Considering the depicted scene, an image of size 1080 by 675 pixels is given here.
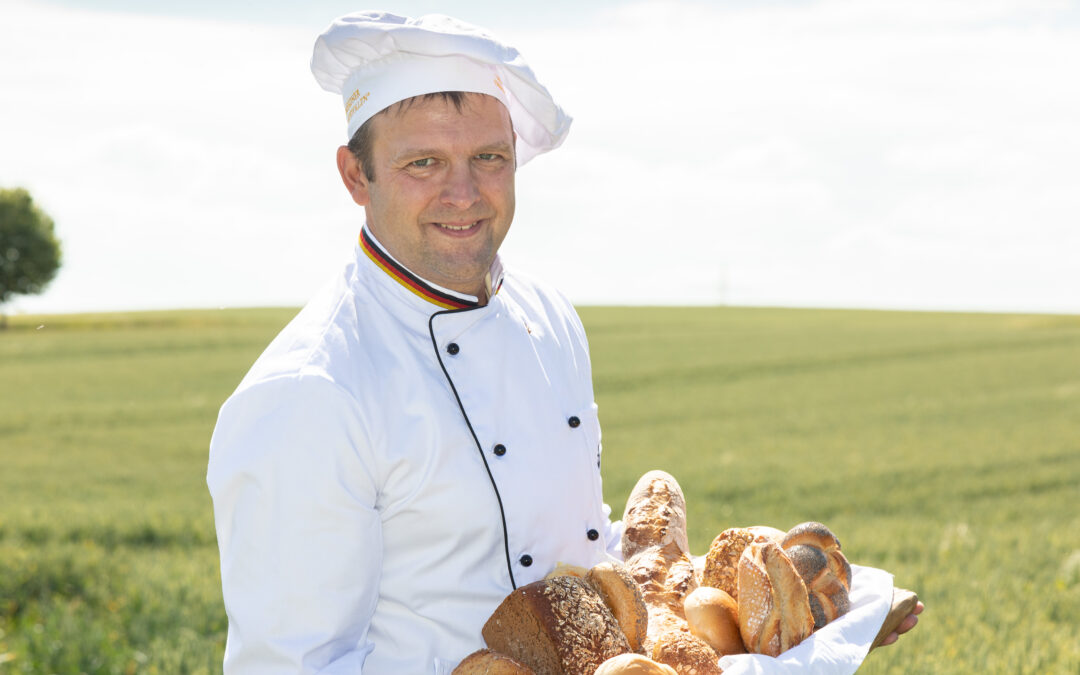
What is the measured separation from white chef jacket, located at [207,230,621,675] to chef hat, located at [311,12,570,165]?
43 centimetres

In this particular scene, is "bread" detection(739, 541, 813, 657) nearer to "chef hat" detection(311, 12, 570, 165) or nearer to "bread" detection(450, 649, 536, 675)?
"bread" detection(450, 649, 536, 675)

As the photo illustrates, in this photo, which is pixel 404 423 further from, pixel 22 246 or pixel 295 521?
pixel 22 246

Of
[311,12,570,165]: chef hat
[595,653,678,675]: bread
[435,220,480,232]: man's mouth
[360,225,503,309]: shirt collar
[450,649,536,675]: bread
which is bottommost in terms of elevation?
[450,649,536,675]: bread

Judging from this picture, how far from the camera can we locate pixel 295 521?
2.09 m

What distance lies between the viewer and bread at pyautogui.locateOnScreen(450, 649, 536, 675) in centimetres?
204

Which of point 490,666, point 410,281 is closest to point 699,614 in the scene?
point 490,666

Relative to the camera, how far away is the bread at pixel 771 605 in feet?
7.35

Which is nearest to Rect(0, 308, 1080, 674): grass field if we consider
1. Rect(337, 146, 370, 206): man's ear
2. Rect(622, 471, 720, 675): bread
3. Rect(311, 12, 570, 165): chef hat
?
Rect(337, 146, 370, 206): man's ear

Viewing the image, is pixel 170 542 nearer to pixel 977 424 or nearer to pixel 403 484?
pixel 403 484

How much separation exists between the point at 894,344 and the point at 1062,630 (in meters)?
29.5

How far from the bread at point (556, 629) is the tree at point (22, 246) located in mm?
59868

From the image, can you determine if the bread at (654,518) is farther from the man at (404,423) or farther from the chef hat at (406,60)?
the chef hat at (406,60)

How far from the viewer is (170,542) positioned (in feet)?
31.2

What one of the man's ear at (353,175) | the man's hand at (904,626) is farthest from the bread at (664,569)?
the man's ear at (353,175)
